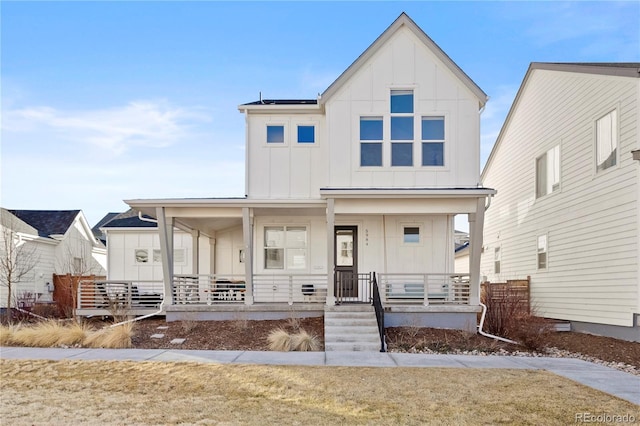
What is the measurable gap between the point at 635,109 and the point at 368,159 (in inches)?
277

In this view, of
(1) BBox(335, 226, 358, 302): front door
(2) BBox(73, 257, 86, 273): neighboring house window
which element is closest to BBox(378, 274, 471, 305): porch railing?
(1) BBox(335, 226, 358, 302): front door

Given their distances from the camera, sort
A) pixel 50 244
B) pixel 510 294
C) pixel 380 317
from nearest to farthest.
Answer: pixel 380 317 < pixel 510 294 < pixel 50 244

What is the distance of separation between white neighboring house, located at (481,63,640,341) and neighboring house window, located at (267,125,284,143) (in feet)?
30.1

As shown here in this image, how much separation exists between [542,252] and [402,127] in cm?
720

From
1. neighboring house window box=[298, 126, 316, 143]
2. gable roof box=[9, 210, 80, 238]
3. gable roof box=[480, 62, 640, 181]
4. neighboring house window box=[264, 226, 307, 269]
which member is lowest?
neighboring house window box=[264, 226, 307, 269]

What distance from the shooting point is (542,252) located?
18609mm

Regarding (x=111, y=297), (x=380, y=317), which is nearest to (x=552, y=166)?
(x=380, y=317)

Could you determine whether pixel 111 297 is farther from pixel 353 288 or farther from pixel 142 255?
pixel 353 288

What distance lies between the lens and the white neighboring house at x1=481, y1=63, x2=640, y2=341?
13.3 meters

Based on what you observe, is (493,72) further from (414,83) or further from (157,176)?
(157,176)

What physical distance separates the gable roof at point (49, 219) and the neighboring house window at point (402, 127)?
18598 millimetres

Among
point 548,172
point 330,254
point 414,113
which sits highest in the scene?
point 414,113

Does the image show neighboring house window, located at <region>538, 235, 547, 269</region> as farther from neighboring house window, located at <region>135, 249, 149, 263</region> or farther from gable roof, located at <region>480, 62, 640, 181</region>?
neighboring house window, located at <region>135, 249, 149, 263</region>

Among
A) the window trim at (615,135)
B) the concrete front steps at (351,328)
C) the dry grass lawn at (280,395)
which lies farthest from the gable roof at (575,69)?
the concrete front steps at (351,328)
